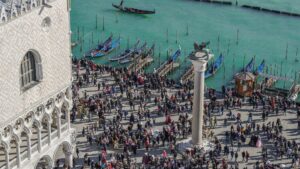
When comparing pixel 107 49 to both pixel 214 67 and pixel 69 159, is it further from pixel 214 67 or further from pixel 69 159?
pixel 69 159

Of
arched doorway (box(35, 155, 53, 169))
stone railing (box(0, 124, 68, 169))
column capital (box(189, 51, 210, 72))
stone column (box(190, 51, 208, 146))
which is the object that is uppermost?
column capital (box(189, 51, 210, 72))

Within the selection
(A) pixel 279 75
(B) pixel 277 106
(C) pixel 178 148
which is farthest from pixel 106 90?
(A) pixel 279 75

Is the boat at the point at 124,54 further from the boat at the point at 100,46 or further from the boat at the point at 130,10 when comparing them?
the boat at the point at 130,10

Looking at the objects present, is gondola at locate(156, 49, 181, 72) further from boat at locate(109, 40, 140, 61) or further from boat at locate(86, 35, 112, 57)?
boat at locate(86, 35, 112, 57)

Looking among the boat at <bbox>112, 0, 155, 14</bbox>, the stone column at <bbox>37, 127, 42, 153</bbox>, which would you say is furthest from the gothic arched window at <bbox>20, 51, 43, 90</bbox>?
the boat at <bbox>112, 0, 155, 14</bbox>

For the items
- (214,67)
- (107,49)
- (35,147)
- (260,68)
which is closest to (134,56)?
(107,49)

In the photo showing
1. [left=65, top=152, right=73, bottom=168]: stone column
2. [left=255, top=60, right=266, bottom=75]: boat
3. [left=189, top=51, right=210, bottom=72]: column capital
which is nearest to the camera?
[left=189, top=51, right=210, bottom=72]: column capital

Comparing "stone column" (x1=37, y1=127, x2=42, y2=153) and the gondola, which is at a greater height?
the gondola
